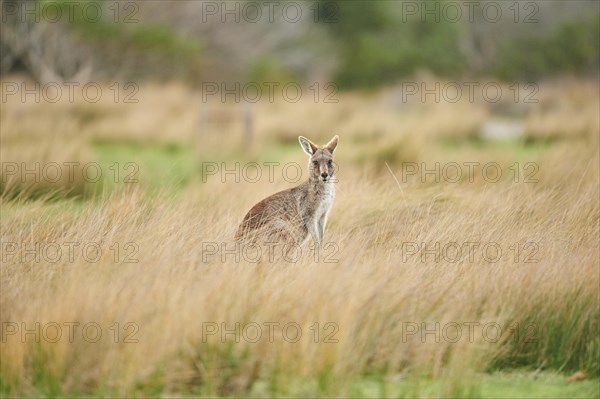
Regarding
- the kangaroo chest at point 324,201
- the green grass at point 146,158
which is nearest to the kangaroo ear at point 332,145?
the kangaroo chest at point 324,201

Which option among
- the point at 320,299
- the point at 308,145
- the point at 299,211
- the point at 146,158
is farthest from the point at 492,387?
the point at 146,158

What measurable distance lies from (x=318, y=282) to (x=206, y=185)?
4.53 metres

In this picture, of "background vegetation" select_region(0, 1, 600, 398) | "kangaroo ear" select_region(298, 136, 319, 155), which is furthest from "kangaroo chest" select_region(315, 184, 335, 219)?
"kangaroo ear" select_region(298, 136, 319, 155)

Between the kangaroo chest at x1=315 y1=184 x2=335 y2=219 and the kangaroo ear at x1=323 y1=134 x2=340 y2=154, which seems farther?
the kangaroo ear at x1=323 y1=134 x2=340 y2=154

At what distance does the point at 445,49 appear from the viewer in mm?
29281

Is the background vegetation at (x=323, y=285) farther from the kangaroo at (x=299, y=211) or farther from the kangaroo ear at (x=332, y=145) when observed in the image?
the kangaroo ear at (x=332, y=145)

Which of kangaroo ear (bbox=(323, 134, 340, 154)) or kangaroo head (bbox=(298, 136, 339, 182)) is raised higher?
kangaroo ear (bbox=(323, 134, 340, 154))

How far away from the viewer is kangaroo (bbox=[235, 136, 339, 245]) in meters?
6.36

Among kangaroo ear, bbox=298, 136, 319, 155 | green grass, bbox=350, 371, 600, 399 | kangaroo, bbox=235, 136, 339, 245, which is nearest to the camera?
green grass, bbox=350, 371, 600, 399

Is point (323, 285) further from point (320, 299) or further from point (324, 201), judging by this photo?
point (324, 201)

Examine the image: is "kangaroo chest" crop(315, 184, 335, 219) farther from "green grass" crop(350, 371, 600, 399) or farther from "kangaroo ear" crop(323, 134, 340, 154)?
"green grass" crop(350, 371, 600, 399)

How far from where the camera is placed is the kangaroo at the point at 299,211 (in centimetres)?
636

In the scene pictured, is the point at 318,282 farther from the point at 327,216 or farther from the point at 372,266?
the point at 327,216

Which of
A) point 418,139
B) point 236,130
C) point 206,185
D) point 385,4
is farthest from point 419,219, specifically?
point 385,4
